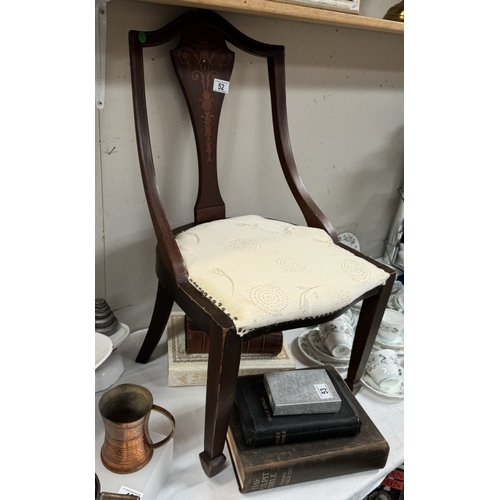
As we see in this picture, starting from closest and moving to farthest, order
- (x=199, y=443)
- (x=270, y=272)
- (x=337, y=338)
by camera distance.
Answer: (x=270, y=272) → (x=199, y=443) → (x=337, y=338)

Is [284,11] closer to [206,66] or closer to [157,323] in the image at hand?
[206,66]

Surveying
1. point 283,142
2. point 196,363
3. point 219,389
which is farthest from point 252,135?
point 219,389

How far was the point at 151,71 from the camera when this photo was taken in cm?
111

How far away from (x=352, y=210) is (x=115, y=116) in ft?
3.28

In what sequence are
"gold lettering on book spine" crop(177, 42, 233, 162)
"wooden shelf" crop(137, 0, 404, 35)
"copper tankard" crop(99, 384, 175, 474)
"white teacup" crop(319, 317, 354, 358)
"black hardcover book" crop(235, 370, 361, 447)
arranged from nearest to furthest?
"copper tankard" crop(99, 384, 175, 474) < "black hardcover book" crop(235, 370, 361, 447) < "wooden shelf" crop(137, 0, 404, 35) < "gold lettering on book spine" crop(177, 42, 233, 162) < "white teacup" crop(319, 317, 354, 358)

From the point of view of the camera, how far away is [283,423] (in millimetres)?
862

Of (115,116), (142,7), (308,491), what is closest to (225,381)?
(308,491)

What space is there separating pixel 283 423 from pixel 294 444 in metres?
0.05

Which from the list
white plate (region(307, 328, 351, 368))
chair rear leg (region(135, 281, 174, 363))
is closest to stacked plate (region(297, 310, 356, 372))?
white plate (region(307, 328, 351, 368))

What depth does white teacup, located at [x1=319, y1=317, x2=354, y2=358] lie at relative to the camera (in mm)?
1241

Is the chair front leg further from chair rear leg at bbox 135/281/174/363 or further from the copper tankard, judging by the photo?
chair rear leg at bbox 135/281/174/363
